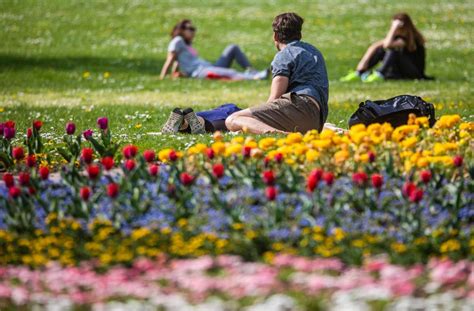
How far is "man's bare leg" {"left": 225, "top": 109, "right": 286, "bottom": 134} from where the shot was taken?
9914 mm

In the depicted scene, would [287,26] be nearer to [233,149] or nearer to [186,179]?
[233,149]

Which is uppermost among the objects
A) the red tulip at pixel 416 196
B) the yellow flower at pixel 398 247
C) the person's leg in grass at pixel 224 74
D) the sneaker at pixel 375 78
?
the person's leg in grass at pixel 224 74

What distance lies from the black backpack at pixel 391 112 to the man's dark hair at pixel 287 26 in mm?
965

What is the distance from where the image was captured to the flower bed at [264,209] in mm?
6090

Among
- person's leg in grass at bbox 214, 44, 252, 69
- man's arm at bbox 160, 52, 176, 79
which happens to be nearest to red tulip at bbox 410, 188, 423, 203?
man's arm at bbox 160, 52, 176, 79

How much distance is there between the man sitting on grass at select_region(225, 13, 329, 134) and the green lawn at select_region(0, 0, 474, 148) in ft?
2.38

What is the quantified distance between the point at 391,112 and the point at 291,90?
1013 mm

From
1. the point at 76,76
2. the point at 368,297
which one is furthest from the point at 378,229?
the point at 76,76

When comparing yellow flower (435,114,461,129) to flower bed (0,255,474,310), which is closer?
flower bed (0,255,474,310)

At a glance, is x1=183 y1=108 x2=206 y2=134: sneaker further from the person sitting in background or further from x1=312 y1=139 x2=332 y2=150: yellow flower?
the person sitting in background

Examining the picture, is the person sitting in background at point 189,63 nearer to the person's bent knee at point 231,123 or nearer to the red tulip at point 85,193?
the person's bent knee at point 231,123

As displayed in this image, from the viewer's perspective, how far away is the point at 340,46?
74.6 feet

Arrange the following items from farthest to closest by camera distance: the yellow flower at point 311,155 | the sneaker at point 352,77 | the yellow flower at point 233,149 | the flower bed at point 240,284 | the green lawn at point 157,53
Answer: the sneaker at point 352,77
the green lawn at point 157,53
the yellow flower at point 233,149
the yellow flower at point 311,155
the flower bed at point 240,284

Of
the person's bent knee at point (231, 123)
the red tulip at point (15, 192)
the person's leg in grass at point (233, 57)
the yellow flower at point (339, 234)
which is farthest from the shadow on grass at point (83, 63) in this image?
the yellow flower at point (339, 234)
